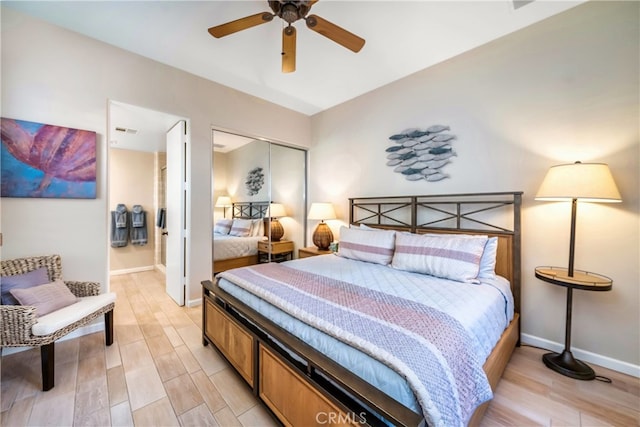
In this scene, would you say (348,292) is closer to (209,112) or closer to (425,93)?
(425,93)

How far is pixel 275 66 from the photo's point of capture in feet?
9.46

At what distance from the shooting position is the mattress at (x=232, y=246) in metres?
3.41

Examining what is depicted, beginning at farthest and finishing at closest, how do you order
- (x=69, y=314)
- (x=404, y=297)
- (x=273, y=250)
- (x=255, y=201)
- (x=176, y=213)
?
(x=273, y=250), (x=255, y=201), (x=176, y=213), (x=69, y=314), (x=404, y=297)

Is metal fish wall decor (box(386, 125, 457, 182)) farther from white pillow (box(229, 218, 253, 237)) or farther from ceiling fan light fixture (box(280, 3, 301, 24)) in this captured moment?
white pillow (box(229, 218, 253, 237))

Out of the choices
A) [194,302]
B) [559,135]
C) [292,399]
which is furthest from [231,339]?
[559,135]

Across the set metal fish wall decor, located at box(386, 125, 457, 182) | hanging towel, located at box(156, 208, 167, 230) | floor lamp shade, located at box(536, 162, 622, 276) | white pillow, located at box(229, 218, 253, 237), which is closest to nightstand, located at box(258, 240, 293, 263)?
white pillow, located at box(229, 218, 253, 237)

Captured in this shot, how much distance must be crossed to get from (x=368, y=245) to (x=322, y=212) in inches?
47.2

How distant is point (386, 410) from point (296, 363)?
0.56m

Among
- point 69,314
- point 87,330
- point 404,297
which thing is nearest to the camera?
point 404,297

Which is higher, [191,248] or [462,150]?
[462,150]

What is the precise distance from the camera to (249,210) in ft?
12.6

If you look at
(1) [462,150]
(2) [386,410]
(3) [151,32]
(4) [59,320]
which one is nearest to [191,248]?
(4) [59,320]

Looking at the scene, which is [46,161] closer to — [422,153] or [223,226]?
[223,226]

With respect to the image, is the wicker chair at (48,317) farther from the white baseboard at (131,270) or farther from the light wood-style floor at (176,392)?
the white baseboard at (131,270)
